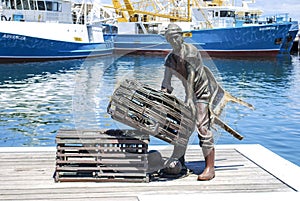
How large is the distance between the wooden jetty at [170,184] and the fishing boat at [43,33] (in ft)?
83.4

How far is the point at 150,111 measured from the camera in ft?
17.0

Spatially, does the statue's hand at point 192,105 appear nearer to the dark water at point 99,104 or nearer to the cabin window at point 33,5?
the dark water at point 99,104

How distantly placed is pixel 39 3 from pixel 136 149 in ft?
105

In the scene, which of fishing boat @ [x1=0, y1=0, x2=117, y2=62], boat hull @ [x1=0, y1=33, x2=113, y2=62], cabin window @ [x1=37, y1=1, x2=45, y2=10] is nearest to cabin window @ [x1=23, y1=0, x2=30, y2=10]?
fishing boat @ [x1=0, y1=0, x2=117, y2=62]

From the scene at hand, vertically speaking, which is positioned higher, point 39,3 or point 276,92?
point 39,3

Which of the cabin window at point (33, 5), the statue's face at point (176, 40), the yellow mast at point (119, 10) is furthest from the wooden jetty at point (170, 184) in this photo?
the yellow mast at point (119, 10)

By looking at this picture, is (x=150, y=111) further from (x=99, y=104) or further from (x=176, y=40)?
(x=99, y=104)

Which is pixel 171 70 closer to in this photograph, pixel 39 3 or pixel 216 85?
pixel 216 85

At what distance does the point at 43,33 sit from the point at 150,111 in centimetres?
2970

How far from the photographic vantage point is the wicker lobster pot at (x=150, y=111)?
5.17 m

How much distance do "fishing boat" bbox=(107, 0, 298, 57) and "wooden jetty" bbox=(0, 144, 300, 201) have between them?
30984 millimetres

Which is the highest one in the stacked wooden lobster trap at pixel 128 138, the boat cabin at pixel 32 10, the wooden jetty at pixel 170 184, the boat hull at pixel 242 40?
the boat cabin at pixel 32 10

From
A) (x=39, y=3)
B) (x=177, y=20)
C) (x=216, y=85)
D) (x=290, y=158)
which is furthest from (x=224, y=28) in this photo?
(x=216, y=85)

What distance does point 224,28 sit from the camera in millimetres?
41406
